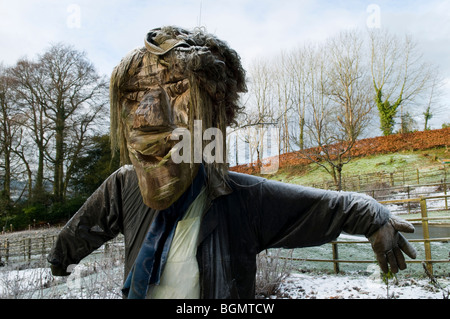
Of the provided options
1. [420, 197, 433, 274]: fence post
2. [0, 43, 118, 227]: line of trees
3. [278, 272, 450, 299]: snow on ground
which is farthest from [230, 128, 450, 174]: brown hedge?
[0, 43, 118, 227]: line of trees

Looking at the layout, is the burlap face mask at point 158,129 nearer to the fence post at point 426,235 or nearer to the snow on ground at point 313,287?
the snow on ground at point 313,287

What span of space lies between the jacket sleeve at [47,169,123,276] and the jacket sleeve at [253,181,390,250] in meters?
0.52

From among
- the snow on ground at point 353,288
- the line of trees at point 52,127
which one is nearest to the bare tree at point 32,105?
the line of trees at point 52,127

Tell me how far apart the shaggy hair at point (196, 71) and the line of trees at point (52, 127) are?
152 inches

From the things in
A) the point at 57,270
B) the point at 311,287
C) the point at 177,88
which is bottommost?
the point at 311,287

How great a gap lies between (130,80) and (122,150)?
209 mm

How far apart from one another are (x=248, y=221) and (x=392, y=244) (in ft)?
1.28

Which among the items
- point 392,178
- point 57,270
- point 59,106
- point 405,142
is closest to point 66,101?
point 59,106

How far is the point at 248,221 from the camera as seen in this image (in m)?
0.86

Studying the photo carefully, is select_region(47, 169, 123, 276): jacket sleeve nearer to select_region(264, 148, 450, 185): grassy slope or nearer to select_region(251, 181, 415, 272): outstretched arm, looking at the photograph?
select_region(251, 181, 415, 272): outstretched arm

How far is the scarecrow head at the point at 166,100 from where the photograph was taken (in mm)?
750

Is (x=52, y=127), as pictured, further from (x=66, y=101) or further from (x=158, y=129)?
(x=158, y=129)
